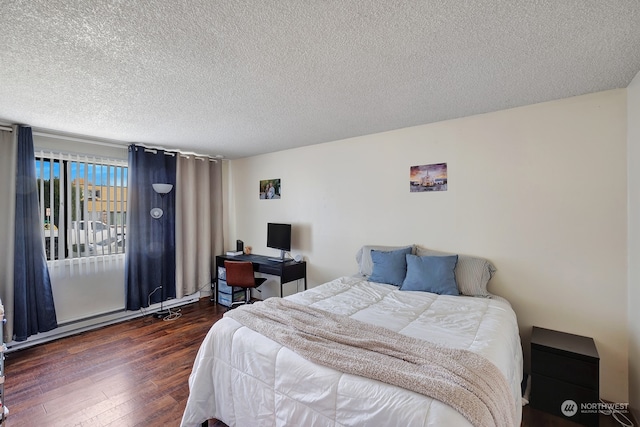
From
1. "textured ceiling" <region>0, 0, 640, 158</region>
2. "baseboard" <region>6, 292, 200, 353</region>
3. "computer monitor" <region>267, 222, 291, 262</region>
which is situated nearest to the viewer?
"textured ceiling" <region>0, 0, 640, 158</region>

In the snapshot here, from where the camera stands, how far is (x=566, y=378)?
198 centimetres

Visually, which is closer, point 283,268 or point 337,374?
point 337,374

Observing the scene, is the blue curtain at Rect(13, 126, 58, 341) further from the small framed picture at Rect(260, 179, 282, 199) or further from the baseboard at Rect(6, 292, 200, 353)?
the small framed picture at Rect(260, 179, 282, 199)

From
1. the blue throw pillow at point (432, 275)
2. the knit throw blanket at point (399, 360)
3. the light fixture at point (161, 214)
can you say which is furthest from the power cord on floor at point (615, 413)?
the light fixture at point (161, 214)

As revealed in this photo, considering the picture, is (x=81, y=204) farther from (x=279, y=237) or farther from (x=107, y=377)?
(x=279, y=237)

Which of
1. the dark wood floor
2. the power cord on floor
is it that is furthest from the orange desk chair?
the power cord on floor

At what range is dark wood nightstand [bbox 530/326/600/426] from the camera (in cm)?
191

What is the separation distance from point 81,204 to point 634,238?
17.7ft

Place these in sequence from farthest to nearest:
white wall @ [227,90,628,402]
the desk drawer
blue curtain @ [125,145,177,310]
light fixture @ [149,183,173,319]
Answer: light fixture @ [149,183,173,319]
blue curtain @ [125,145,177,310]
white wall @ [227,90,628,402]
the desk drawer

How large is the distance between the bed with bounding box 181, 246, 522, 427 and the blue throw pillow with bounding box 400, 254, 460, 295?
0.06 feet

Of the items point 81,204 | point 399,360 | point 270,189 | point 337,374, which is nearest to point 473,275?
point 399,360

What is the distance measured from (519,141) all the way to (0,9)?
343 centimetres

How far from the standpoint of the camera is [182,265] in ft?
14.3

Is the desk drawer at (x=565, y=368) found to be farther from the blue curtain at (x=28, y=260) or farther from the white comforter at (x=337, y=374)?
the blue curtain at (x=28, y=260)
